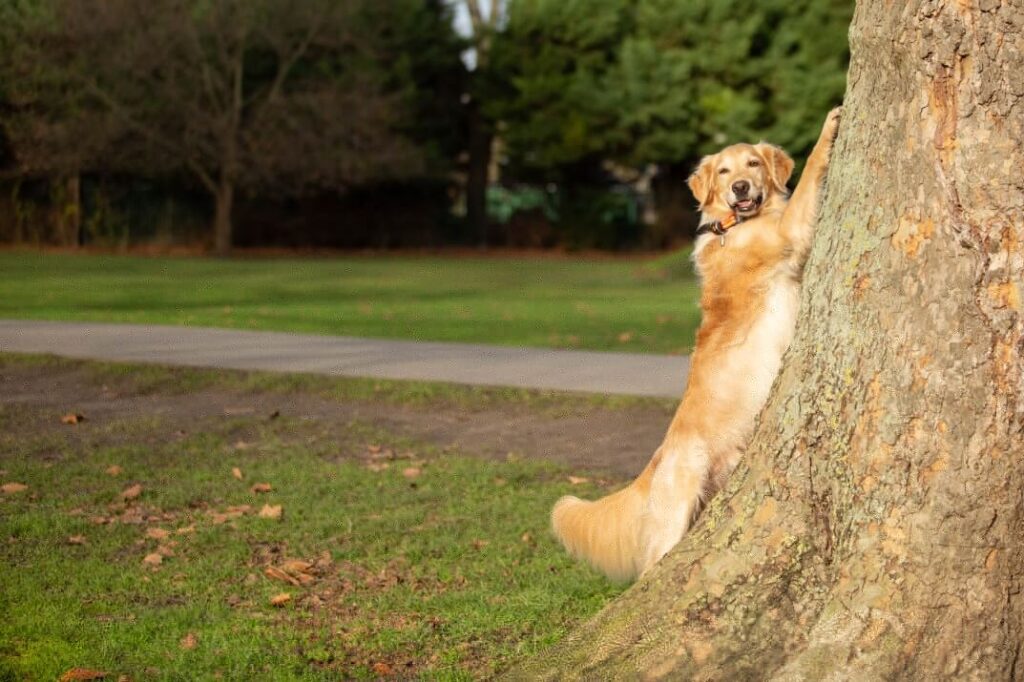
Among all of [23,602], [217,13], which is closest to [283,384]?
[23,602]

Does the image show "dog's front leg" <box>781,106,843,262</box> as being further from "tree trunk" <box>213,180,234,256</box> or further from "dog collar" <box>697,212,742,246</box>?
"tree trunk" <box>213,180,234,256</box>

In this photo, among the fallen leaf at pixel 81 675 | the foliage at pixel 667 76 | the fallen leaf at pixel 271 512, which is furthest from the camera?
the foliage at pixel 667 76

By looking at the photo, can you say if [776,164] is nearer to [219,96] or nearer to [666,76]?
→ [219,96]

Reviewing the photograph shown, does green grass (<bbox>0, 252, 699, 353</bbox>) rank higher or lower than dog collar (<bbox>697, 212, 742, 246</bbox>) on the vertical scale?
lower

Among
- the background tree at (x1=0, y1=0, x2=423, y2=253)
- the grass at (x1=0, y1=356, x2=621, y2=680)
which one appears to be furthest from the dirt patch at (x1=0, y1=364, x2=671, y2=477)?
the background tree at (x1=0, y1=0, x2=423, y2=253)

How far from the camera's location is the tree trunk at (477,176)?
44406 mm

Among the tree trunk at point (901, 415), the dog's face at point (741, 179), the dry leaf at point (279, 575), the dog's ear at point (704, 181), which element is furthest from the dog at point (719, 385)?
the dry leaf at point (279, 575)

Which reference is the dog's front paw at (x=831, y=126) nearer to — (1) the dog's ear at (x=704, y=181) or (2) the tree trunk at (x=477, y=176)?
(1) the dog's ear at (x=704, y=181)

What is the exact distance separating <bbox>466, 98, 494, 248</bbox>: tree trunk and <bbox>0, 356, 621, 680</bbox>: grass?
3602cm

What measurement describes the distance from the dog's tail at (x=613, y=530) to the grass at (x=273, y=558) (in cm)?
35

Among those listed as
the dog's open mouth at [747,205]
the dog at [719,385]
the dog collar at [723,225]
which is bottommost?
the dog at [719,385]

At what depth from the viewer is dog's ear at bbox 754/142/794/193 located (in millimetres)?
5902

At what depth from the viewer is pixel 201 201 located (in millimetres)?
39812

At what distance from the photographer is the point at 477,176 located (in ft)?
146
